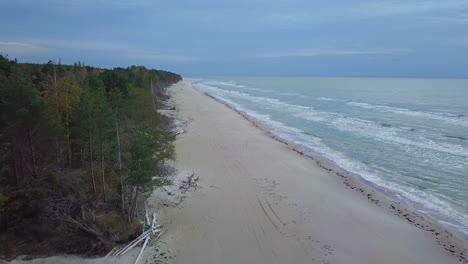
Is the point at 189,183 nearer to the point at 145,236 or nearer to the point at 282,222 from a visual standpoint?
the point at 282,222

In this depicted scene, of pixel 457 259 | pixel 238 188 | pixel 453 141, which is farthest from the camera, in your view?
pixel 453 141

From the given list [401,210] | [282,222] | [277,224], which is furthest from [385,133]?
[277,224]

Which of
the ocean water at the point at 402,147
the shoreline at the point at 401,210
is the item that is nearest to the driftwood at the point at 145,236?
the shoreline at the point at 401,210

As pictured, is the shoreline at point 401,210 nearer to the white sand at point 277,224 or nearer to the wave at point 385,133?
the white sand at point 277,224

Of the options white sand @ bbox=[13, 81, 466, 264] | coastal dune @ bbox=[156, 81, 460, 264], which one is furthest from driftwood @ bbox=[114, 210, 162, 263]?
coastal dune @ bbox=[156, 81, 460, 264]

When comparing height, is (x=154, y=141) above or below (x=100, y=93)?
below

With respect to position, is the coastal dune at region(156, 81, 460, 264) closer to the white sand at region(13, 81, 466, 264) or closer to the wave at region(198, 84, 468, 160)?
the white sand at region(13, 81, 466, 264)

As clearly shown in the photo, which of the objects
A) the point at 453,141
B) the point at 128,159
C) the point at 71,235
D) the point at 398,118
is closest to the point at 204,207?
the point at 128,159

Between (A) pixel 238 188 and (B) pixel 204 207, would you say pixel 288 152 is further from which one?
(B) pixel 204 207
